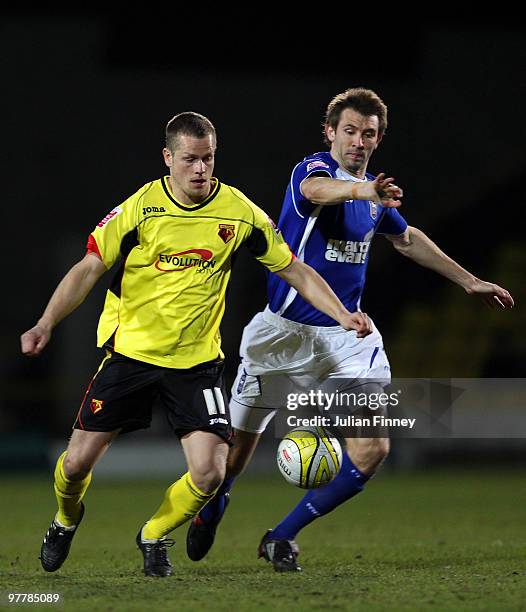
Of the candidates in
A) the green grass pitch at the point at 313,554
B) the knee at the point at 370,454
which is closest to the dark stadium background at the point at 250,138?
the green grass pitch at the point at 313,554

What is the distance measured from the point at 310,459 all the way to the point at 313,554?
1004 mm

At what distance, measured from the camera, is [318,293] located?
5129mm

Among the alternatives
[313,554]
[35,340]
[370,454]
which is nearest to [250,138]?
[313,554]

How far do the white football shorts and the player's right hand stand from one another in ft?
4.65

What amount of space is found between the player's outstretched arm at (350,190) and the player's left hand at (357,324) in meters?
0.49

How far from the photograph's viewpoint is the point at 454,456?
1313cm

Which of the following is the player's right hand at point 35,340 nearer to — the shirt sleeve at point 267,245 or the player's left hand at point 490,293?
the shirt sleeve at point 267,245

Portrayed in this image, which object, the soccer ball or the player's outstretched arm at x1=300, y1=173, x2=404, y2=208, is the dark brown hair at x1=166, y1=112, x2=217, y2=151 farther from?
the soccer ball

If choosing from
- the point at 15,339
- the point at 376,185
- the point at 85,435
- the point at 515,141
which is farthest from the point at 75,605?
the point at 515,141

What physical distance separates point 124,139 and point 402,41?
4831 millimetres

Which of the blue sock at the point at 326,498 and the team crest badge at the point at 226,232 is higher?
the team crest badge at the point at 226,232

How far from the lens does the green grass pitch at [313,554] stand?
4.30 m

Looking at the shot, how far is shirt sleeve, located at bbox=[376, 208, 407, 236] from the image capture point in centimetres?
589

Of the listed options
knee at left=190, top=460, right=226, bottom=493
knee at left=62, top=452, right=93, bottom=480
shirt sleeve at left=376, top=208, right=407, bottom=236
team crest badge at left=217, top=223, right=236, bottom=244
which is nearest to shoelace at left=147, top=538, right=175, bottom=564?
knee at left=190, top=460, right=226, bottom=493
